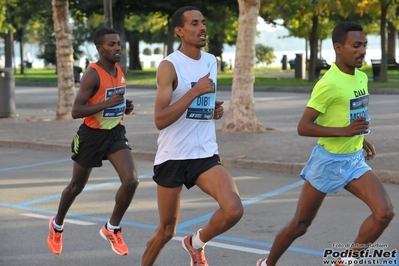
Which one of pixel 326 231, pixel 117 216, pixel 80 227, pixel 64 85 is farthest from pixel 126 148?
pixel 64 85

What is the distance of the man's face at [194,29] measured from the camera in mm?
5473

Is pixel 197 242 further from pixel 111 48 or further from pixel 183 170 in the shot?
pixel 111 48

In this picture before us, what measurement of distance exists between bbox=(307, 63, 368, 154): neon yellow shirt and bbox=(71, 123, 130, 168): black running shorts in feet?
6.53

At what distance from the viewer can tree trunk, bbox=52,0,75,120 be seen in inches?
734

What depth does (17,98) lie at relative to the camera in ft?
93.6

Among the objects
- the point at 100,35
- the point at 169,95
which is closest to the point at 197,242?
the point at 169,95

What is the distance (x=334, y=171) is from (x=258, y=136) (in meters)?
8.96

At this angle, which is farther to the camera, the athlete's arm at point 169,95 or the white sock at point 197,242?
the white sock at point 197,242

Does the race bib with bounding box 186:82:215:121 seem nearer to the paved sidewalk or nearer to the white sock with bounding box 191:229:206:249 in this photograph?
the white sock with bounding box 191:229:206:249

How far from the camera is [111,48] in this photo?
22.9 ft

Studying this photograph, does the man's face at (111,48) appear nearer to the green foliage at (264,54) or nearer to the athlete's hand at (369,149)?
the athlete's hand at (369,149)

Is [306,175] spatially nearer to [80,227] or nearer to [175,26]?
[175,26]

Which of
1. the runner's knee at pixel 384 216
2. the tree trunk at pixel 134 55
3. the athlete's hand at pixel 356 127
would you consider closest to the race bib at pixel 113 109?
the athlete's hand at pixel 356 127

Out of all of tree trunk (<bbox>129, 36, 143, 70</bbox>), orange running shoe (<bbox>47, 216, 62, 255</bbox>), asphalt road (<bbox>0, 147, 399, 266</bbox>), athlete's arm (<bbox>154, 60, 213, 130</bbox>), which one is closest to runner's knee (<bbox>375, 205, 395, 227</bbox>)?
asphalt road (<bbox>0, 147, 399, 266</bbox>)
